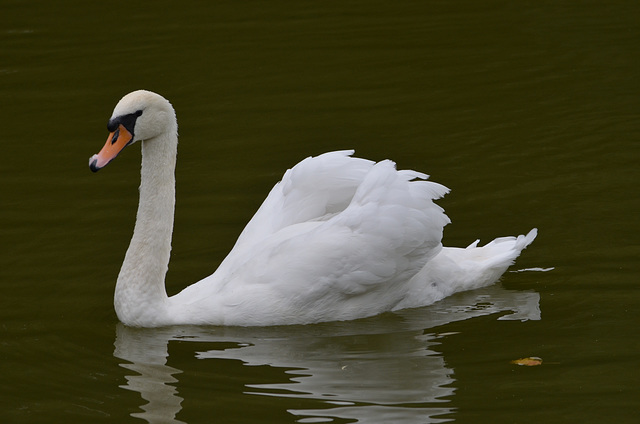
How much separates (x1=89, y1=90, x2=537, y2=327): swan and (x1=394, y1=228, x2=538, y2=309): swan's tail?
2 cm

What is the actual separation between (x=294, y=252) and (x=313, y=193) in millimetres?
773

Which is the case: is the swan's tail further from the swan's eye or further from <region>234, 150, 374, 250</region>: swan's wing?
the swan's eye

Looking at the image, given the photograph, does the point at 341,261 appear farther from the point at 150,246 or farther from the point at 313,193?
the point at 150,246

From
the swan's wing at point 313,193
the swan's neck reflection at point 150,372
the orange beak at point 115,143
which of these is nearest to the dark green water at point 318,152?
the swan's neck reflection at point 150,372

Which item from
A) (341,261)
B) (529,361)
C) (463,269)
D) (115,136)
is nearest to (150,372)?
(341,261)

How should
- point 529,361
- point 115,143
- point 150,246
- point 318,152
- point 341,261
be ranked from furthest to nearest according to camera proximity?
point 318,152 < point 150,246 < point 341,261 < point 115,143 < point 529,361

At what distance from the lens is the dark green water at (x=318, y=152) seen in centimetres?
757

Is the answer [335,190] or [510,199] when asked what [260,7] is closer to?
[510,199]

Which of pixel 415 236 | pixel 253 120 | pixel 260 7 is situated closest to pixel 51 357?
pixel 415 236

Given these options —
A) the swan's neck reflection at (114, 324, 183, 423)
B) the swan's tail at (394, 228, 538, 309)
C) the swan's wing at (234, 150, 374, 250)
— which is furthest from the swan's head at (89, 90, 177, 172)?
the swan's tail at (394, 228, 538, 309)

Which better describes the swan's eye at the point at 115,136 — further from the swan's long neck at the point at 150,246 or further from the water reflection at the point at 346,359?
the water reflection at the point at 346,359

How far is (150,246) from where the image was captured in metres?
8.74

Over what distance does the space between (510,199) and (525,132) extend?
1.70m

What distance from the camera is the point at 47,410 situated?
741 centimetres
